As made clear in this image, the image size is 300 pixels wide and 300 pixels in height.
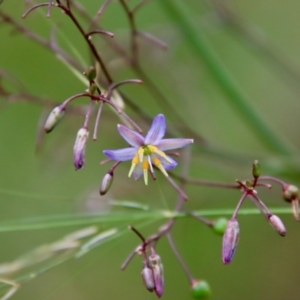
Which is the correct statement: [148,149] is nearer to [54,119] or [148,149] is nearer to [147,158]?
[147,158]

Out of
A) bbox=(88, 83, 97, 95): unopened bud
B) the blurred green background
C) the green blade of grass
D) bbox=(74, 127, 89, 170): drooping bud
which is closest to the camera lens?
bbox=(74, 127, 89, 170): drooping bud

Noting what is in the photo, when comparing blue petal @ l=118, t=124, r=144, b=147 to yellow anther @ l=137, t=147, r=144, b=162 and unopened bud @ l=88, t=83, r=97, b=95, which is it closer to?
yellow anther @ l=137, t=147, r=144, b=162

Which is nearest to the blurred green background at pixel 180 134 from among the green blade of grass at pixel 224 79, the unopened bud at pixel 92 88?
the green blade of grass at pixel 224 79

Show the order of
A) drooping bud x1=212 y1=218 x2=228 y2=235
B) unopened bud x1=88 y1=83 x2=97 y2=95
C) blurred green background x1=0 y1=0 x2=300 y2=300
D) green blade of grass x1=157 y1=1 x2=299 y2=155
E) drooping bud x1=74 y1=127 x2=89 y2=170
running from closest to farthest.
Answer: drooping bud x1=74 y1=127 x2=89 y2=170
unopened bud x1=88 y1=83 x2=97 y2=95
drooping bud x1=212 y1=218 x2=228 y2=235
green blade of grass x1=157 y1=1 x2=299 y2=155
blurred green background x1=0 y1=0 x2=300 y2=300

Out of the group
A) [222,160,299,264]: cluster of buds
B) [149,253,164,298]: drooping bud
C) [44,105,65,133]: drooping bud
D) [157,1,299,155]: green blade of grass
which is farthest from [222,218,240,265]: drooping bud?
[157,1,299,155]: green blade of grass

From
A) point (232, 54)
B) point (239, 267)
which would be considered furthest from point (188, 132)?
point (232, 54)

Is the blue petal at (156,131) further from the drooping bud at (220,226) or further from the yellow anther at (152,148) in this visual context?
the drooping bud at (220,226)
